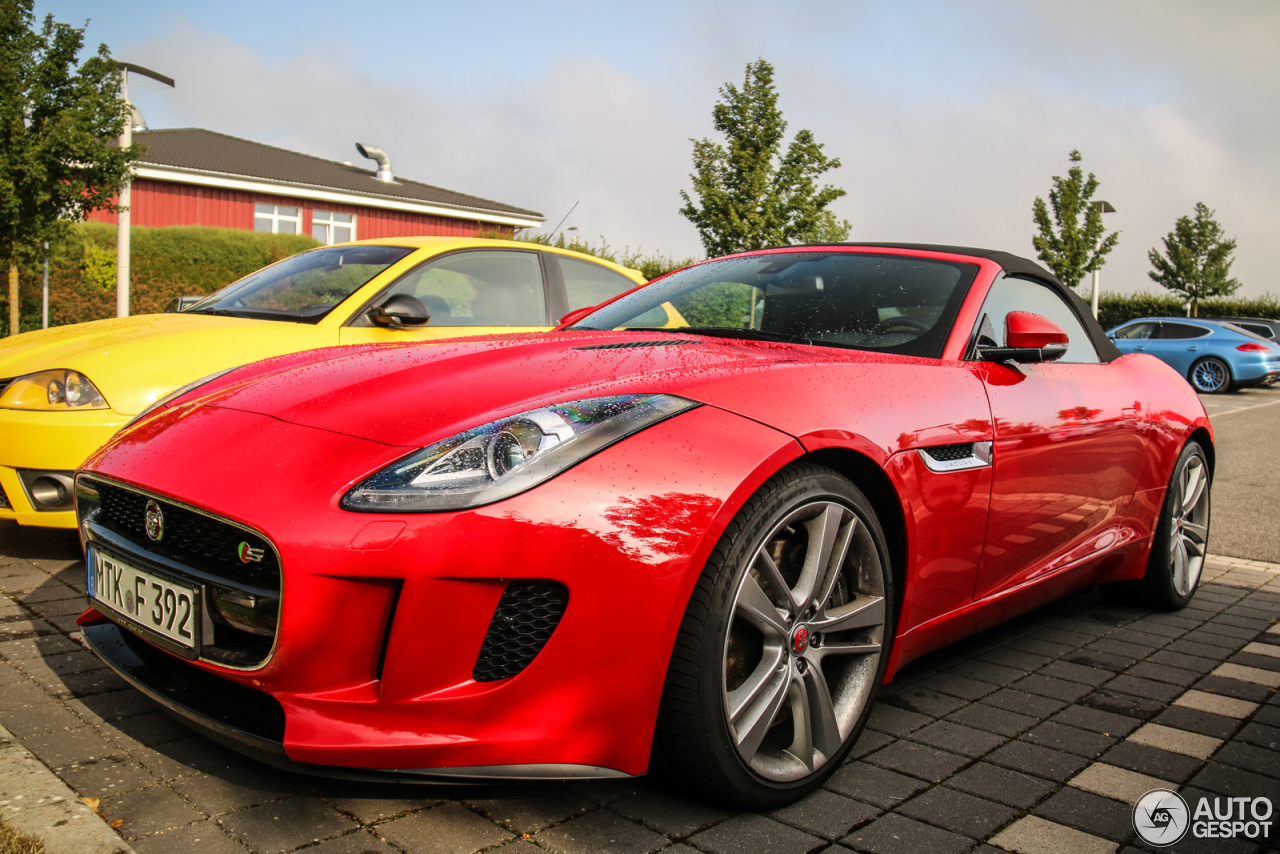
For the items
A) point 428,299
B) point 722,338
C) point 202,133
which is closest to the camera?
point 722,338

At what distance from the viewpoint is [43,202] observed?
11.8 meters

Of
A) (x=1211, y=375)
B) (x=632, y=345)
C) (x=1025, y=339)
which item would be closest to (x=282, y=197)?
(x=1211, y=375)

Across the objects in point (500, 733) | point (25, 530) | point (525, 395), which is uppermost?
point (525, 395)

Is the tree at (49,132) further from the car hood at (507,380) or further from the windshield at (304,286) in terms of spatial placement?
the car hood at (507,380)

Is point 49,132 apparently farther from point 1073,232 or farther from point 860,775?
point 1073,232

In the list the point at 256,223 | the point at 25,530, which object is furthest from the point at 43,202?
the point at 256,223

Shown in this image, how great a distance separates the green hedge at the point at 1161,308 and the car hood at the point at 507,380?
123 ft

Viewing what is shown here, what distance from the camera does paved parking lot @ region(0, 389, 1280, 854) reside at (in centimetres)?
199

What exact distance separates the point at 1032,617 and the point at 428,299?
10.8ft

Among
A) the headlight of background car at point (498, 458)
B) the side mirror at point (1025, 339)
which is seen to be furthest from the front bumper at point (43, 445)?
the side mirror at point (1025, 339)

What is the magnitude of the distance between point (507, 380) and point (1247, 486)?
8025 mm

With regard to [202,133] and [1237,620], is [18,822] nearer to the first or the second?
[1237,620]

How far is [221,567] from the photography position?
194 centimetres

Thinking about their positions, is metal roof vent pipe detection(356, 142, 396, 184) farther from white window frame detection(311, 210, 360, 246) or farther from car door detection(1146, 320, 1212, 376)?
car door detection(1146, 320, 1212, 376)
